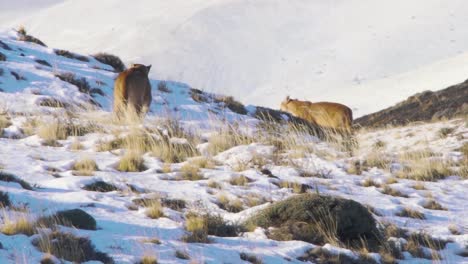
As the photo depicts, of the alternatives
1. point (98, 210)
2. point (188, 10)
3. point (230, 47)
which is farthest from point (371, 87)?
point (98, 210)

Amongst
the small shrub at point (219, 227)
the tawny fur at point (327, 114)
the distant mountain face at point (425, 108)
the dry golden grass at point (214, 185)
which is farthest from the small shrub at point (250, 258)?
the distant mountain face at point (425, 108)

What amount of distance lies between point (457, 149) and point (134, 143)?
4870 mm

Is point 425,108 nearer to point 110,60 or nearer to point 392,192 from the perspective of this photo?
point 110,60

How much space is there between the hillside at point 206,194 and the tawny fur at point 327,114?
4471 millimetres

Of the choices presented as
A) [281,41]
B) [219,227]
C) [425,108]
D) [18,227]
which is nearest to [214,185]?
[219,227]

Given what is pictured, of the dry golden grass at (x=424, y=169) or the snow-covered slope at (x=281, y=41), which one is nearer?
the dry golden grass at (x=424, y=169)

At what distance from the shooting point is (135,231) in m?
5.41

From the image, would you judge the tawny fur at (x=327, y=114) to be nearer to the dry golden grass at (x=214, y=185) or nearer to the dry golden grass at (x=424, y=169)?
the dry golden grass at (x=424, y=169)

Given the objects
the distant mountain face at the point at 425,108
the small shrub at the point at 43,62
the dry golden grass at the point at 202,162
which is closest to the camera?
the dry golden grass at the point at 202,162

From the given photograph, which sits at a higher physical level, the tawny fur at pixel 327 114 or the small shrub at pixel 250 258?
the tawny fur at pixel 327 114

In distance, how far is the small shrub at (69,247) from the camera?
14.9 feet

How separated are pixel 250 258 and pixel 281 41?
63948 mm

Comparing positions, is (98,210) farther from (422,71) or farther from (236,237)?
(422,71)

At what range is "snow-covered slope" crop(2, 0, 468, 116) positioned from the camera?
52781 mm
